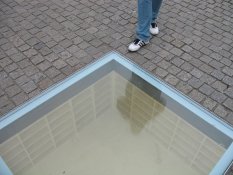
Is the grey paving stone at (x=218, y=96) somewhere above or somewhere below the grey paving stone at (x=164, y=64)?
below

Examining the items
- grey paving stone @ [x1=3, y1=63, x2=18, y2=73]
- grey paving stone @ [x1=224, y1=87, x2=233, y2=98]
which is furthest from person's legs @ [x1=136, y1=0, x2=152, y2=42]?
grey paving stone @ [x1=3, y1=63, x2=18, y2=73]

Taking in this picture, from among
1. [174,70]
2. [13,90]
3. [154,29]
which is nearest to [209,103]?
[174,70]

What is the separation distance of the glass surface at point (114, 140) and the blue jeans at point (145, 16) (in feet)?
3.11

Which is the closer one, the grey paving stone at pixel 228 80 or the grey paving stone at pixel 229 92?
the grey paving stone at pixel 229 92

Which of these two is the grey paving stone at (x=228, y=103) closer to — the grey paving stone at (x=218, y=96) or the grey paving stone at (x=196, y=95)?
the grey paving stone at (x=218, y=96)

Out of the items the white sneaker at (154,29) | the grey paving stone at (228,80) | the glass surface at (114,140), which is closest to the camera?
the glass surface at (114,140)

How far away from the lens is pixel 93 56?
4109 mm

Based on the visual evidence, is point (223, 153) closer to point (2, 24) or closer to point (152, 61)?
point (152, 61)

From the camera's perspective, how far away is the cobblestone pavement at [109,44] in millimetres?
3717

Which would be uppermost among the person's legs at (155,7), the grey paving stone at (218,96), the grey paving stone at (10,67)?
the person's legs at (155,7)

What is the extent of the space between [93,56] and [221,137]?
1976 mm

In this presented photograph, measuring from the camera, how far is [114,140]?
319 centimetres

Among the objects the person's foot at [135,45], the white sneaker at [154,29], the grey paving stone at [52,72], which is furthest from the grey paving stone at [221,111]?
the grey paving stone at [52,72]

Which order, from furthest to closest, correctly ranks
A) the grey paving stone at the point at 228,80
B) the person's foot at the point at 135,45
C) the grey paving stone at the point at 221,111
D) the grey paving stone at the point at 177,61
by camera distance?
the person's foot at the point at 135,45 < the grey paving stone at the point at 177,61 < the grey paving stone at the point at 228,80 < the grey paving stone at the point at 221,111
